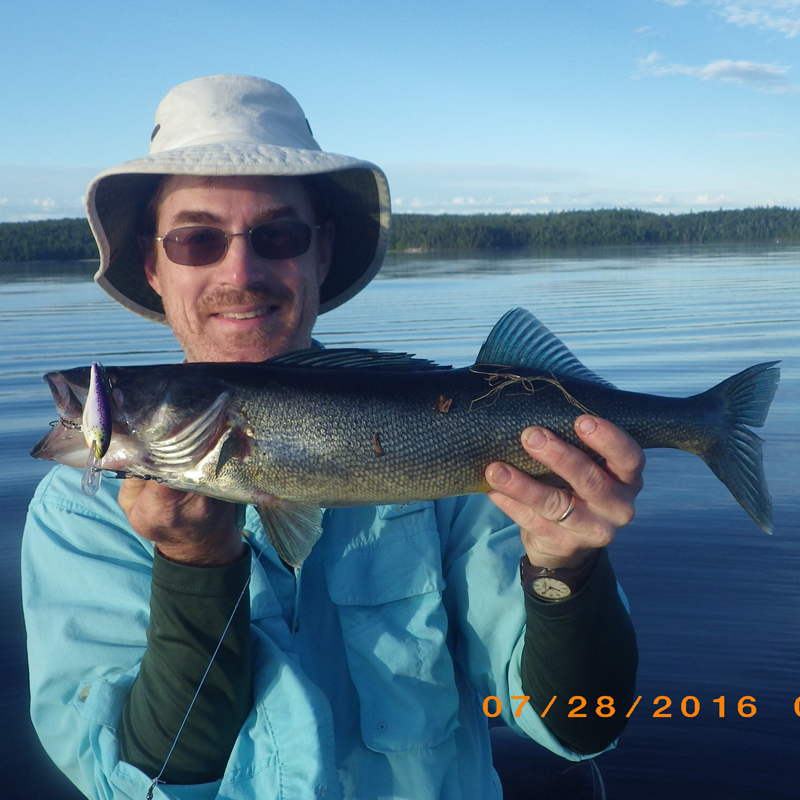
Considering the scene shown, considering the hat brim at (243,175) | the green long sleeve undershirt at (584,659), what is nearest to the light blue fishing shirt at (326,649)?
the green long sleeve undershirt at (584,659)

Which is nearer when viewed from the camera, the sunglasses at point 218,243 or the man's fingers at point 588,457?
the man's fingers at point 588,457

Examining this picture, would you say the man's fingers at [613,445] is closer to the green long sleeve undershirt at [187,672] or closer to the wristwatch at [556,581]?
the wristwatch at [556,581]

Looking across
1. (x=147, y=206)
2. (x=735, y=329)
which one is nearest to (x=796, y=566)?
(x=147, y=206)

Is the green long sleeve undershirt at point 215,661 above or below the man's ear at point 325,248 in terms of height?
below

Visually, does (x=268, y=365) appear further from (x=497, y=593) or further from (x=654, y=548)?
(x=654, y=548)

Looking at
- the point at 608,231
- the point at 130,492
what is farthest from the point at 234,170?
the point at 608,231

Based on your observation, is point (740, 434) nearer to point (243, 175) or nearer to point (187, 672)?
point (187, 672)

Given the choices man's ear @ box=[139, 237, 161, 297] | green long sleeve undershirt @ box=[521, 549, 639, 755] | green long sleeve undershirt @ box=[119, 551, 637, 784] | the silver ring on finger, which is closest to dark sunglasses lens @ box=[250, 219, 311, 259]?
man's ear @ box=[139, 237, 161, 297]

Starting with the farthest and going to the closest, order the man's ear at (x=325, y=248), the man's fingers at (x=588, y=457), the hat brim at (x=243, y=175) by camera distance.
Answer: the man's ear at (x=325, y=248), the hat brim at (x=243, y=175), the man's fingers at (x=588, y=457)
